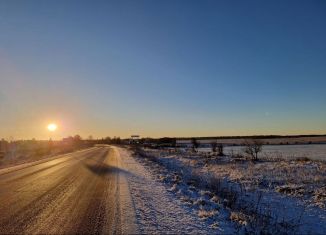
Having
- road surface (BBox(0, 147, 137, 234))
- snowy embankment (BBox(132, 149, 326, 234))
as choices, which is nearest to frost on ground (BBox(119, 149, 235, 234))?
snowy embankment (BBox(132, 149, 326, 234))

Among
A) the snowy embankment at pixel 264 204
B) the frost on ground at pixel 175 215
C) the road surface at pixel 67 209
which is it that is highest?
the road surface at pixel 67 209

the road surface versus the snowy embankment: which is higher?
the road surface

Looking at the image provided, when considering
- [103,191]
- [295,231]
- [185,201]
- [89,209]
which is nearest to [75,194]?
[103,191]

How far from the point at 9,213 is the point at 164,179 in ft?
32.0

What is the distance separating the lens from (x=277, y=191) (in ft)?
51.3

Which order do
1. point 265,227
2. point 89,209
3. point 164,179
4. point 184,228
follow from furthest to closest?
point 164,179
point 89,209
point 265,227
point 184,228

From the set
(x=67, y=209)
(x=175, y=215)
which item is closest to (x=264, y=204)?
(x=175, y=215)

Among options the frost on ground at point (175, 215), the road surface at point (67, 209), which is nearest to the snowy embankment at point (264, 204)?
the frost on ground at point (175, 215)

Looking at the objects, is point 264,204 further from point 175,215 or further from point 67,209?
point 67,209

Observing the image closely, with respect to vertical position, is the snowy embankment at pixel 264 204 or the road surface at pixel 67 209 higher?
the road surface at pixel 67 209

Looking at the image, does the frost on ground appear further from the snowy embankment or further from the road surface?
the road surface

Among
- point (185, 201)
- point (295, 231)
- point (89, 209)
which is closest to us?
point (295, 231)

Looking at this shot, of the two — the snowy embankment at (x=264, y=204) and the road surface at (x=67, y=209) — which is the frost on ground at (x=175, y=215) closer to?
the snowy embankment at (x=264, y=204)

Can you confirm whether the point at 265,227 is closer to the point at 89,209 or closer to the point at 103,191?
the point at 89,209
